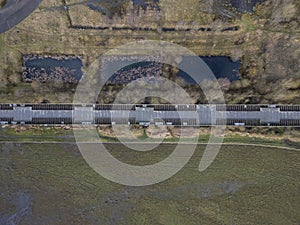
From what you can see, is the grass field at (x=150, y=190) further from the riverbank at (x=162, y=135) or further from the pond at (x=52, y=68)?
the pond at (x=52, y=68)

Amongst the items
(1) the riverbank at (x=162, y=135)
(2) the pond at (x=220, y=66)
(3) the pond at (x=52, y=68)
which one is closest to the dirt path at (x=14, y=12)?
(3) the pond at (x=52, y=68)

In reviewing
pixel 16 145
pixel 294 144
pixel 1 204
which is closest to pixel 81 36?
pixel 16 145

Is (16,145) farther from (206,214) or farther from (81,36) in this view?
(206,214)

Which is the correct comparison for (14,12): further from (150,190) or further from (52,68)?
(150,190)

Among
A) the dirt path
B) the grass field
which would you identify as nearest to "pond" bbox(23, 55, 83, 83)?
the dirt path

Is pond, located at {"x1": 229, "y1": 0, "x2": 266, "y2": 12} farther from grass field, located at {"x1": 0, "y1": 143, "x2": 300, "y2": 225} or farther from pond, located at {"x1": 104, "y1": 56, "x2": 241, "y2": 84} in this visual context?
grass field, located at {"x1": 0, "y1": 143, "x2": 300, "y2": 225}
